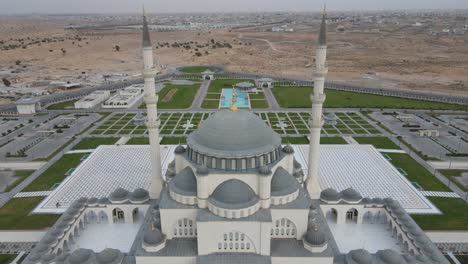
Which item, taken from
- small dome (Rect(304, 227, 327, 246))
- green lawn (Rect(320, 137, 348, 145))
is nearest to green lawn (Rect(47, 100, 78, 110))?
green lawn (Rect(320, 137, 348, 145))

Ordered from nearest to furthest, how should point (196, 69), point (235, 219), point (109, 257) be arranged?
point (109, 257), point (235, 219), point (196, 69)

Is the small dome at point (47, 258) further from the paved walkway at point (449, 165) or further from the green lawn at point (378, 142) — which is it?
the paved walkway at point (449, 165)

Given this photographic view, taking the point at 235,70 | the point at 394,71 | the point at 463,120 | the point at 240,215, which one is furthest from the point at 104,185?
the point at 394,71

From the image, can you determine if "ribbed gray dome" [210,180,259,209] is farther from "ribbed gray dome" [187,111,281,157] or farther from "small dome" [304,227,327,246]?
"small dome" [304,227,327,246]

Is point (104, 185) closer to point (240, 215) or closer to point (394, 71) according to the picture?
point (240, 215)

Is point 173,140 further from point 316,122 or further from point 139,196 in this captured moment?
point 316,122

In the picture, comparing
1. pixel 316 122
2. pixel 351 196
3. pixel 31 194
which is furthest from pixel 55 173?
pixel 351 196
